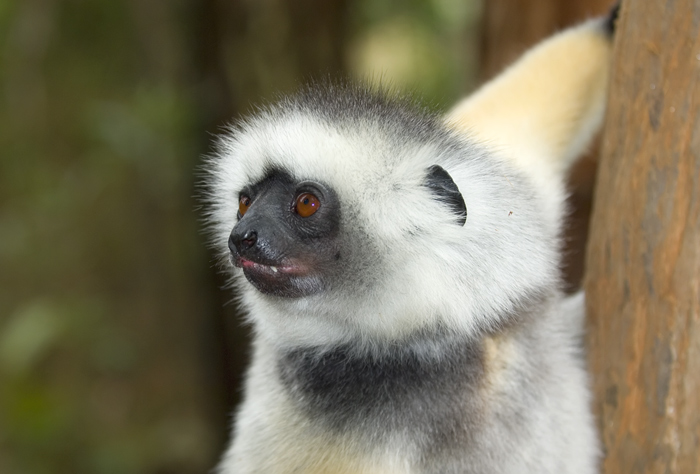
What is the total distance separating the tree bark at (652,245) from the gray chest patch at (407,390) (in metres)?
0.61

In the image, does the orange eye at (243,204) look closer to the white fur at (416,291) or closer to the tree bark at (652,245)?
the white fur at (416,291)

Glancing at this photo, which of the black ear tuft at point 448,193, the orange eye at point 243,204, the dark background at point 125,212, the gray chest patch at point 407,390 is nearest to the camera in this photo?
the black ear tuft at point 448,193

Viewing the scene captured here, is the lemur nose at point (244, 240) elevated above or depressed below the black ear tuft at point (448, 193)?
below

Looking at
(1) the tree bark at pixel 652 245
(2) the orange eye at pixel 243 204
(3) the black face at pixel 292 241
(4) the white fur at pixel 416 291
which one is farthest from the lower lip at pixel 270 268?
(1) the tree bark at pixel 652 245

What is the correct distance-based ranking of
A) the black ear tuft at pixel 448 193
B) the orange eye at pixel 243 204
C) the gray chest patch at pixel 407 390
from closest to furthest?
1. the black ear tuft at pixel 448 193
2. the gray chest patch at pixel 407 390
3. the orange eye at pixel 243 204

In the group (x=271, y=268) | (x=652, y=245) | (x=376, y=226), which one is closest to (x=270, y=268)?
(x=271, y=268)

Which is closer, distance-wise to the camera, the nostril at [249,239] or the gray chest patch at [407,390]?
the nostril at [249,239]

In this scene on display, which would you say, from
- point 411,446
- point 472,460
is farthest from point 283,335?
point 472,460

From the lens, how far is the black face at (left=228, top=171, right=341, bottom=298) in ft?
7.64

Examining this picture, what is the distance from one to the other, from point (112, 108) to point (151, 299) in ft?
5.59

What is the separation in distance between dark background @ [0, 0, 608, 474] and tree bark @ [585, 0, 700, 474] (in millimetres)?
3098

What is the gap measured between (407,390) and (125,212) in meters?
4.40

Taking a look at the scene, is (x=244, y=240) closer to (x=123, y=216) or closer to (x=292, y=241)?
(x=292, y=241)

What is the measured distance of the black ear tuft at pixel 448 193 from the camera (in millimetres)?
2287
